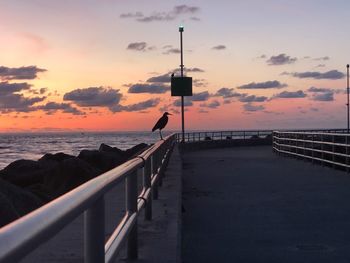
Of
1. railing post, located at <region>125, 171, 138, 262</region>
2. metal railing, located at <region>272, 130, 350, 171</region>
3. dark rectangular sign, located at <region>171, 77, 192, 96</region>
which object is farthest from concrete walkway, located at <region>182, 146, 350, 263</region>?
dark rectangular sign, located at <region>171, 77, 192, 96</region>

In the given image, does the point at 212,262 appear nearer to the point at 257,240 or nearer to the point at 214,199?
the point at 257,240

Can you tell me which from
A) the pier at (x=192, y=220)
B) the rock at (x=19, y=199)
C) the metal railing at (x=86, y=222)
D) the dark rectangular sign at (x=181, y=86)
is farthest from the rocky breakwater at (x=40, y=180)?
the dark rectangular sign at (x=181, y=86)

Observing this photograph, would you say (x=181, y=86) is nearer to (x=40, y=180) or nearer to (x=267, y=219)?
(x=40, y=180)

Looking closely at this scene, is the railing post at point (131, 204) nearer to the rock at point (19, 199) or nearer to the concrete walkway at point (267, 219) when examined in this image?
the concrete walkway at point (267, 219)

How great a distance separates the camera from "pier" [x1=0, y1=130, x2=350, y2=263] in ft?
9.40

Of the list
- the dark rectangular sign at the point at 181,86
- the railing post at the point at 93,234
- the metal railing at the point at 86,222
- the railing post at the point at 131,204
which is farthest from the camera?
the dark rectangular sign at the point at 181,86

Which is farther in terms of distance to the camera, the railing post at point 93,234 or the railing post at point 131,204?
the railing post at point 131,204

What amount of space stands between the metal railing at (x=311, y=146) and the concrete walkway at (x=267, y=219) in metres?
3.76

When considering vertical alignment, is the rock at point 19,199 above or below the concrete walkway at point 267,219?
above

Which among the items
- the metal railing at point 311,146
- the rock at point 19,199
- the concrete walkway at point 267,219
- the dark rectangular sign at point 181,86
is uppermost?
the dark rectangular sign at point 181,86

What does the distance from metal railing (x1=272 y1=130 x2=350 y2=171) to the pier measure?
9.26 feet

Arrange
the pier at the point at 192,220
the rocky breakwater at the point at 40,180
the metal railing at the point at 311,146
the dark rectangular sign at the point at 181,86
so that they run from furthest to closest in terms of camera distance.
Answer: the dark rectangular sign at the point at 181,86 < the metal railing at the point at 311,146 < the rocky breakwater at the point at 40,180 < the pier at the point at 192,220

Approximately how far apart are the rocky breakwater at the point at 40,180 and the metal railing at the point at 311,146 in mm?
6832

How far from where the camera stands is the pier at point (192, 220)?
287 cm
